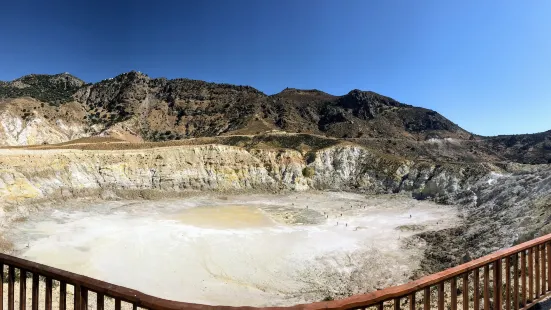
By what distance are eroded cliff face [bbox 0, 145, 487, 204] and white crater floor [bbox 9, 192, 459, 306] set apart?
3.94 metres

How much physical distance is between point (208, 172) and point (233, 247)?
2425 centimetres

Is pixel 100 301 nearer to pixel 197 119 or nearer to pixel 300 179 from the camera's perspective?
pixel 300 179

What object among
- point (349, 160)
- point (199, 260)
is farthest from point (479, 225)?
point (349, 160)

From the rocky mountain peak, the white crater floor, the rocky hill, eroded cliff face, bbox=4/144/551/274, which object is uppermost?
the rocky mountain peak

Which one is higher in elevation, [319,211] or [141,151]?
[141,151]

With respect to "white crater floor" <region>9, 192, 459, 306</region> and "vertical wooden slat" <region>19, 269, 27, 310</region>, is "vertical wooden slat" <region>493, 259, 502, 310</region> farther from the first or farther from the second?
"white crater floor" <region>9, 192, 459, 306</region>

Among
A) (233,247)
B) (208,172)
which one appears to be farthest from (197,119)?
(233,247)

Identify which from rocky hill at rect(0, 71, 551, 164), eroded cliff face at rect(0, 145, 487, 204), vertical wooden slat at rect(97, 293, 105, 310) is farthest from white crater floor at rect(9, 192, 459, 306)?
rocky hill at rect(0, 71, 551, 164)

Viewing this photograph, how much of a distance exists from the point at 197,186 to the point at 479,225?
1217 inches

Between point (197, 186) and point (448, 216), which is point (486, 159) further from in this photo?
point (197, 186)

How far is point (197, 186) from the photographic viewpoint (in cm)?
4203

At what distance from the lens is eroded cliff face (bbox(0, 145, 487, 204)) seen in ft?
103

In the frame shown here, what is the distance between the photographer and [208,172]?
43844 millimetres

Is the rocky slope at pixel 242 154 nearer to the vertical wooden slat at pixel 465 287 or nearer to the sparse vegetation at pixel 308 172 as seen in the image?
the sparse vegetation at pixel 308 172
